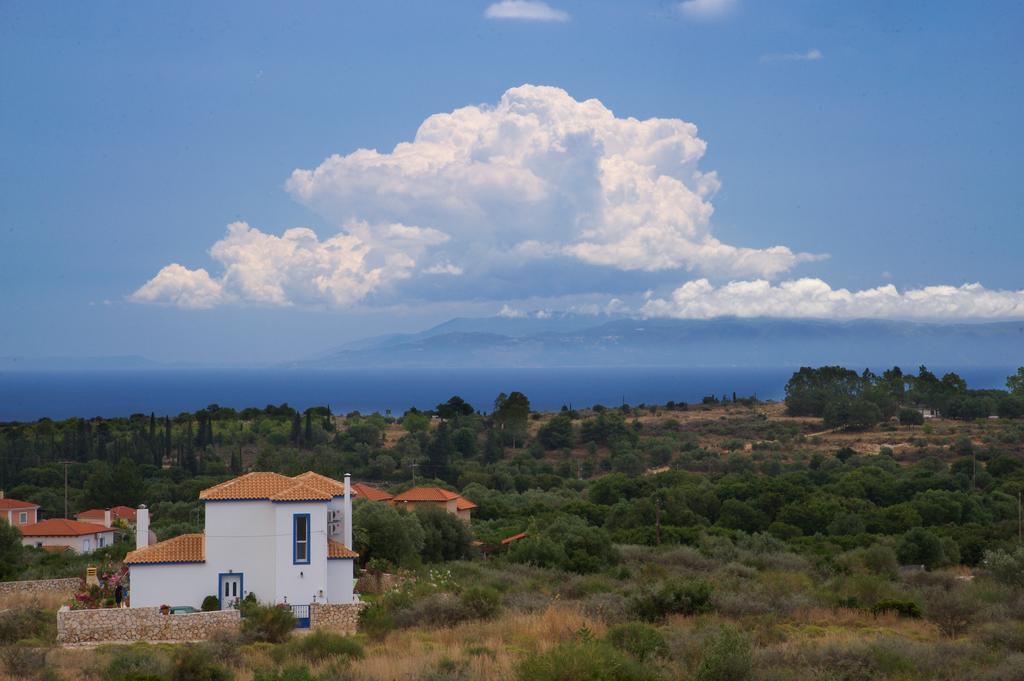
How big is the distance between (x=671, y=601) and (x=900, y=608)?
13.5 ft

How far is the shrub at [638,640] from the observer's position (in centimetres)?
1294

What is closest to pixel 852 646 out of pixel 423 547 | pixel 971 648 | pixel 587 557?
pixel 971 648

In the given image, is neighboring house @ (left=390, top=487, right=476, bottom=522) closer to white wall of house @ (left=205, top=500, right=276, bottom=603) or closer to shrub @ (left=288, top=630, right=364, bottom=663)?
white wall of house @ (left=205, top=500, right=276, bottom=603)

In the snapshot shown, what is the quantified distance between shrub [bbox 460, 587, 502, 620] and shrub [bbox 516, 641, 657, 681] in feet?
20.7

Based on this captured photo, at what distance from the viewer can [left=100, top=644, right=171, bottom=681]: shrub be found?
12026 millimetres

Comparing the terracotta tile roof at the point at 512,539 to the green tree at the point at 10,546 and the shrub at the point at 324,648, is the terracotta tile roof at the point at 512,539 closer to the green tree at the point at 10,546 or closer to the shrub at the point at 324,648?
the green tree at the point at 10,546

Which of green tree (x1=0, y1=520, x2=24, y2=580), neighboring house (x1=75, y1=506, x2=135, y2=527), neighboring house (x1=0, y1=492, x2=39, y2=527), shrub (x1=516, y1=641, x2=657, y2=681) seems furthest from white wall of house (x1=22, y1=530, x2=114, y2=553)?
shrub (x1=516, y1=641, x2=657, y2=681)

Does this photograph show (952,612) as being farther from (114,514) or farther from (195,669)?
(114,514)

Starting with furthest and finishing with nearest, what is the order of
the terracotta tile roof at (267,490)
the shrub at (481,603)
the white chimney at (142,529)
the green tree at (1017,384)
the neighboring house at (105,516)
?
1. the green tree at (1017,384)
2. the neighboring house at (105,516)
3. the white chimney at (142,529)
4. the terracotta tile roof at (267,490)
5. the shrub at (481,603)

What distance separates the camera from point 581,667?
1060 centimetres

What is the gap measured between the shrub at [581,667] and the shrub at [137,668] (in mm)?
4476

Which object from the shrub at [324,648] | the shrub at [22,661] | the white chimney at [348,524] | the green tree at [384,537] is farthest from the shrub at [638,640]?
the green tree at [384,537]

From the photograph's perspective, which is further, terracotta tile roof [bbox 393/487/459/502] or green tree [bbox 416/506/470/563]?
terracotta tile roof [bbox 393/487/459/502]

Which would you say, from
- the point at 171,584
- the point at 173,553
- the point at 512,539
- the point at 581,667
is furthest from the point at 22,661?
the point at 512,539
